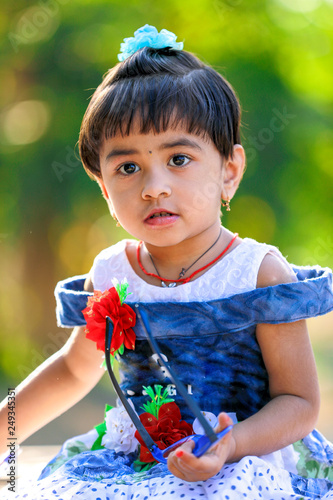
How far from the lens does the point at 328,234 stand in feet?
12.3

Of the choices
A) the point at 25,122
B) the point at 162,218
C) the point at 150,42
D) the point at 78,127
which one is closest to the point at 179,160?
the point at 162,218

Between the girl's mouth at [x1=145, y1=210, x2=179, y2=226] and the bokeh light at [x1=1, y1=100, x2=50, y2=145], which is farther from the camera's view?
the bokeh light at [x1=1, y1=100, x2=50, y2=145]

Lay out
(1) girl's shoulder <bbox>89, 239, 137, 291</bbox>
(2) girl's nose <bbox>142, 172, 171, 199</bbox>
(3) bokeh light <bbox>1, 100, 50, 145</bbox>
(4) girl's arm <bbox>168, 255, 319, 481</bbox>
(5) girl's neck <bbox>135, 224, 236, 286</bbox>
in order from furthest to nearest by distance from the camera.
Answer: (3) bokeh light <bbox>1, 100, 50, 145</bbox> < (1) girl's shoulder <bbox>89, 239, 137, 291</bbox> < (5) girl's neck <bbox>135, 224, 236, 286</bbox> < (2) girl's nose <bbox>142, 172, 171, 199</bbox> < (4) girl's arm <bbox>168, 255, 319, 481</bbox>

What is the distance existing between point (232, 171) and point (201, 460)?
0.79 meters

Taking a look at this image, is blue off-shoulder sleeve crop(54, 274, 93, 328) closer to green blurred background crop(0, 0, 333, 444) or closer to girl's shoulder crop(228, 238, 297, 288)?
girl's shoulder crop(228, 238, 297, 288)

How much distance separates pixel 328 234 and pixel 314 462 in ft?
8.01

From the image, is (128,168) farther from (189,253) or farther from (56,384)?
(56,384)

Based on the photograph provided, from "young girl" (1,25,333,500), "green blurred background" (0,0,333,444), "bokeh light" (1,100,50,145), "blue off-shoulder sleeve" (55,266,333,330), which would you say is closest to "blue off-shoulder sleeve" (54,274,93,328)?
"young girl" (1,25,333,500)

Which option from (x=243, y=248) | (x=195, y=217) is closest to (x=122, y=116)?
(x=195, y=217)

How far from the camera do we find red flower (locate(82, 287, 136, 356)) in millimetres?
1466

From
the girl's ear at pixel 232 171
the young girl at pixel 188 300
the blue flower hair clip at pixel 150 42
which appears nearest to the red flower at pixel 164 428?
the young girl at pixel 188 300

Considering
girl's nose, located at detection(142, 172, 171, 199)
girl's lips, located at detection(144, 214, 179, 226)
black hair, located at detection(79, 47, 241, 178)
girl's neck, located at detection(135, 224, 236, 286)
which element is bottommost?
girl's neck, located at detection(135, 224, 236, 286)

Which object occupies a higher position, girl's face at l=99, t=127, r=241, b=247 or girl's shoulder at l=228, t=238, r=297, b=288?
girl's face at l=99, t=127, r=241, b=247

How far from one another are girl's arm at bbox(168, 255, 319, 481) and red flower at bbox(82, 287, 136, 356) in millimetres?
311
